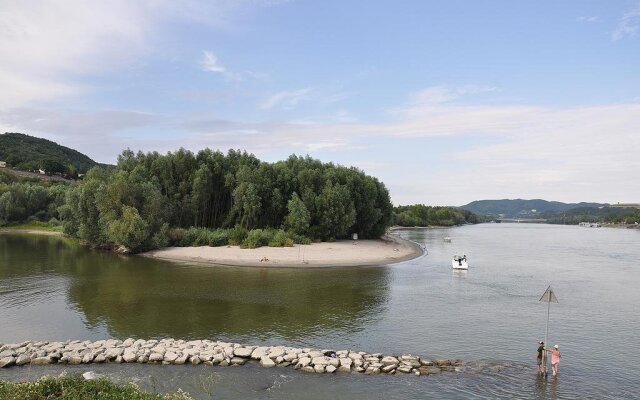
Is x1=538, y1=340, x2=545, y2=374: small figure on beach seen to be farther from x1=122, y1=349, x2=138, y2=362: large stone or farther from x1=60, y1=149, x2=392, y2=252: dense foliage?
x1=60, y1=149, x2=392, y2=252: dense foliage

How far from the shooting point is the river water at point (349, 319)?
20203 millimetres

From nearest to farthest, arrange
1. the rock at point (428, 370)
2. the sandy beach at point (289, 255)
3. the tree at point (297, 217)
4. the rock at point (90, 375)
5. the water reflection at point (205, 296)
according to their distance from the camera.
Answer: the rock at point (90, 375)
the rock at point (428, 370)
the water reflection at point (205, 296)
the sandy beach at point (289, 255)
the tree at point (297, 217)

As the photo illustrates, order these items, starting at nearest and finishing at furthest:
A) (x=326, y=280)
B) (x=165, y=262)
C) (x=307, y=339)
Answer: (x=307, y=339)
(x=326, y=280)
(x=165, y=262)

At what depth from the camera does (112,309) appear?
33719mm

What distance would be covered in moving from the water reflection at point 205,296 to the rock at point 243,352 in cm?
312

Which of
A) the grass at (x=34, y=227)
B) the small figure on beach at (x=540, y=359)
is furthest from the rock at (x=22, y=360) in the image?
the grass at (x=34, y=227)

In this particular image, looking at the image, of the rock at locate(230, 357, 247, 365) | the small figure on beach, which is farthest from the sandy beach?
the small figure on beach

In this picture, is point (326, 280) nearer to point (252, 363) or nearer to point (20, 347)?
point (252, 363)

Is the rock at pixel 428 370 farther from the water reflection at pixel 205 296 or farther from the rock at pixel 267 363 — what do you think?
the water reflection at pixel 205 296

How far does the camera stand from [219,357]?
22.2m

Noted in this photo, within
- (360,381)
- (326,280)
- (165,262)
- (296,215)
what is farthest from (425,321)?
(296,215)

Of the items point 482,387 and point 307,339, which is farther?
point 307,339

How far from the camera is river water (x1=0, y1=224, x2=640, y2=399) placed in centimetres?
2020

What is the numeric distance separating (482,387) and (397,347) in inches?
245
